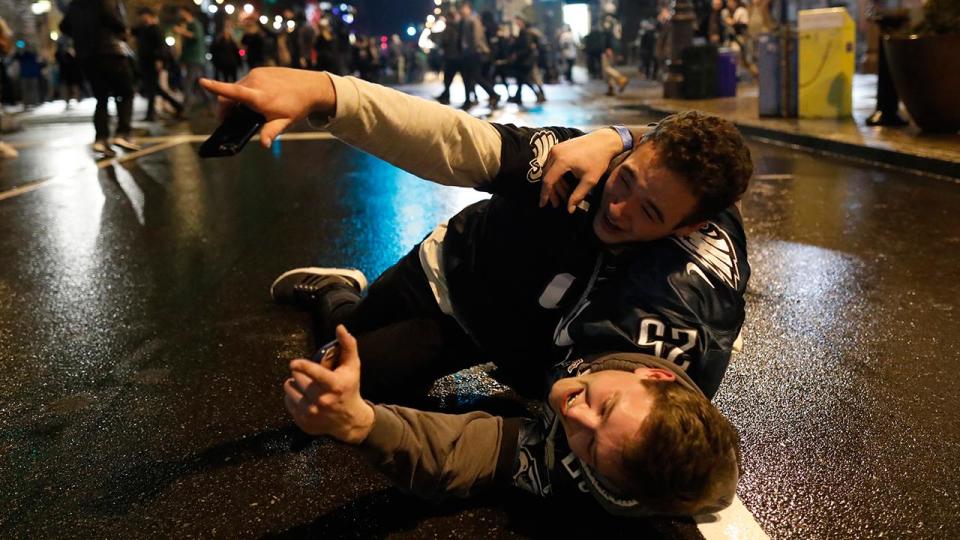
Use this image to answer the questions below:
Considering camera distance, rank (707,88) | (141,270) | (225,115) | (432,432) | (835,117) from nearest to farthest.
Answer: (225,115) < (432,432) < (141,270) < (835,117) < (707,88)

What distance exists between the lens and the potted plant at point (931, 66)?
347 inches

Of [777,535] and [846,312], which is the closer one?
[777,535]

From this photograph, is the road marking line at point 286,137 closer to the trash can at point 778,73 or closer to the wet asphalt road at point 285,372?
the wet asphalt road at point 285,372

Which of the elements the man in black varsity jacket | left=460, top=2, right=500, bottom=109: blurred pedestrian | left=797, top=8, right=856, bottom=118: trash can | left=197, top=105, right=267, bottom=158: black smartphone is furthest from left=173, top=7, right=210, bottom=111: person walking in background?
left=197, top=105, right=267, bottom=158: black smartphone

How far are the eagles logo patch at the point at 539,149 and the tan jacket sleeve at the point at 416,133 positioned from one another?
3.9 inches

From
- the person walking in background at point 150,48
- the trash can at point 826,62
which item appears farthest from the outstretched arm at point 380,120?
the person walking in background at point 150,48

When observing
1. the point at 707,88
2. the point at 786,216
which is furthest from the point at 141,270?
the point at 707,88

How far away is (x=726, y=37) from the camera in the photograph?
72.7 feet

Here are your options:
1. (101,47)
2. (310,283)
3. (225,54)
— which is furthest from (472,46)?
(310,283)

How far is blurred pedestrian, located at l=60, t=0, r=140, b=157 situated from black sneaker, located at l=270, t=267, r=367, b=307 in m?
7.40

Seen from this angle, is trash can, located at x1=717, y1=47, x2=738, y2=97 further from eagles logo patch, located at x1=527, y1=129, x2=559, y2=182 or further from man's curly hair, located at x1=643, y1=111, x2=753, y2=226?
man's curly hair, located at x1=643, y1=111, x2=753, y2=226

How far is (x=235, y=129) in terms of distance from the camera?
206cm

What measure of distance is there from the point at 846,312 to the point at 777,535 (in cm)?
206

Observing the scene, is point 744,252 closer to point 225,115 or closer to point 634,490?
point 634,490
